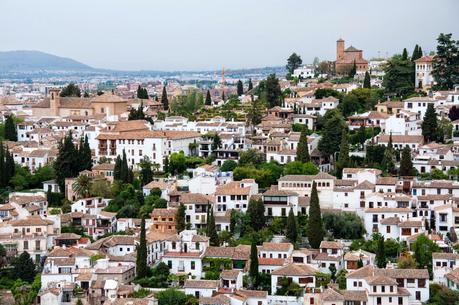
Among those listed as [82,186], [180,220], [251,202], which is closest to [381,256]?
[251,202]

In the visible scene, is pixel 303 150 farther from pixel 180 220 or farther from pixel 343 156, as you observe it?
pixel 180 220

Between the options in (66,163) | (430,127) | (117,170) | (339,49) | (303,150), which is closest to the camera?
(303,150)

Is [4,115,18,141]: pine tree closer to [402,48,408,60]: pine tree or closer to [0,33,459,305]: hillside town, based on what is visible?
[0,33,459,305]: hillside town

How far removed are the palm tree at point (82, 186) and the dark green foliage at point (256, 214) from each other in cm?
720

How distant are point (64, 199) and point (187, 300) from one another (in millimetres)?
10830

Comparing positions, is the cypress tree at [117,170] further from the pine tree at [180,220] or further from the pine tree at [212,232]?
the pine tree at [212,232]

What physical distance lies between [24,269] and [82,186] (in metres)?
6.12

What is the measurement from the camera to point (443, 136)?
3772cm

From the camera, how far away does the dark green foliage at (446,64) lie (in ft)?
142

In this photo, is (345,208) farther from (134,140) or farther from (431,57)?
(431,57)

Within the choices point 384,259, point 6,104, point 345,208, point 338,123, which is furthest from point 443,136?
point 6,104

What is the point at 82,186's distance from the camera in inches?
1389

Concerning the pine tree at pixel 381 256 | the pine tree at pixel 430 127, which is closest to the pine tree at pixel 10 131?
the pine tree at pixel 430 127

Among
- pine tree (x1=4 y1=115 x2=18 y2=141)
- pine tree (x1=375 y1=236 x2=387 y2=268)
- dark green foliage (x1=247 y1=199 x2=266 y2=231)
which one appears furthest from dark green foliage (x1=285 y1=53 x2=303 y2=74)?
pine tree (x1=375 y1=236 x2=387 y2=268)
